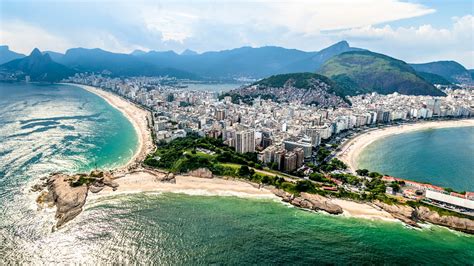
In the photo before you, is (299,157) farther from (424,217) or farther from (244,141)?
(424,217)

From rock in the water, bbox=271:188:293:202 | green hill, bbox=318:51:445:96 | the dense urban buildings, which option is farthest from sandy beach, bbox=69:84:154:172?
green hill, bbox=318:51:445:96

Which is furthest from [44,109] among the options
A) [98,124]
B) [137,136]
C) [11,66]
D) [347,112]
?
[11,66]

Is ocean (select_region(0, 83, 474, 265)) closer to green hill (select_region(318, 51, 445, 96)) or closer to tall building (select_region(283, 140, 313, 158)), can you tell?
tall building (select_region(283, 140, 313, 158))

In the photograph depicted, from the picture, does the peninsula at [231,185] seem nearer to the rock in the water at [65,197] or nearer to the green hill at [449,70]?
the rock in the water at [65,197]

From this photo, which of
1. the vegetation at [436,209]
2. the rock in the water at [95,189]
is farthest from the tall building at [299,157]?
the rock in the water at [95,189]

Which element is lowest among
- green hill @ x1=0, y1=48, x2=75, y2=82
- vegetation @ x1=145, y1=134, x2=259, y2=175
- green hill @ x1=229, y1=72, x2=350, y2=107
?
vegetation @ x1=145, y1=134, x2=259, y2=175

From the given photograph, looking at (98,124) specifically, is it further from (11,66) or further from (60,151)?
(11,66)
